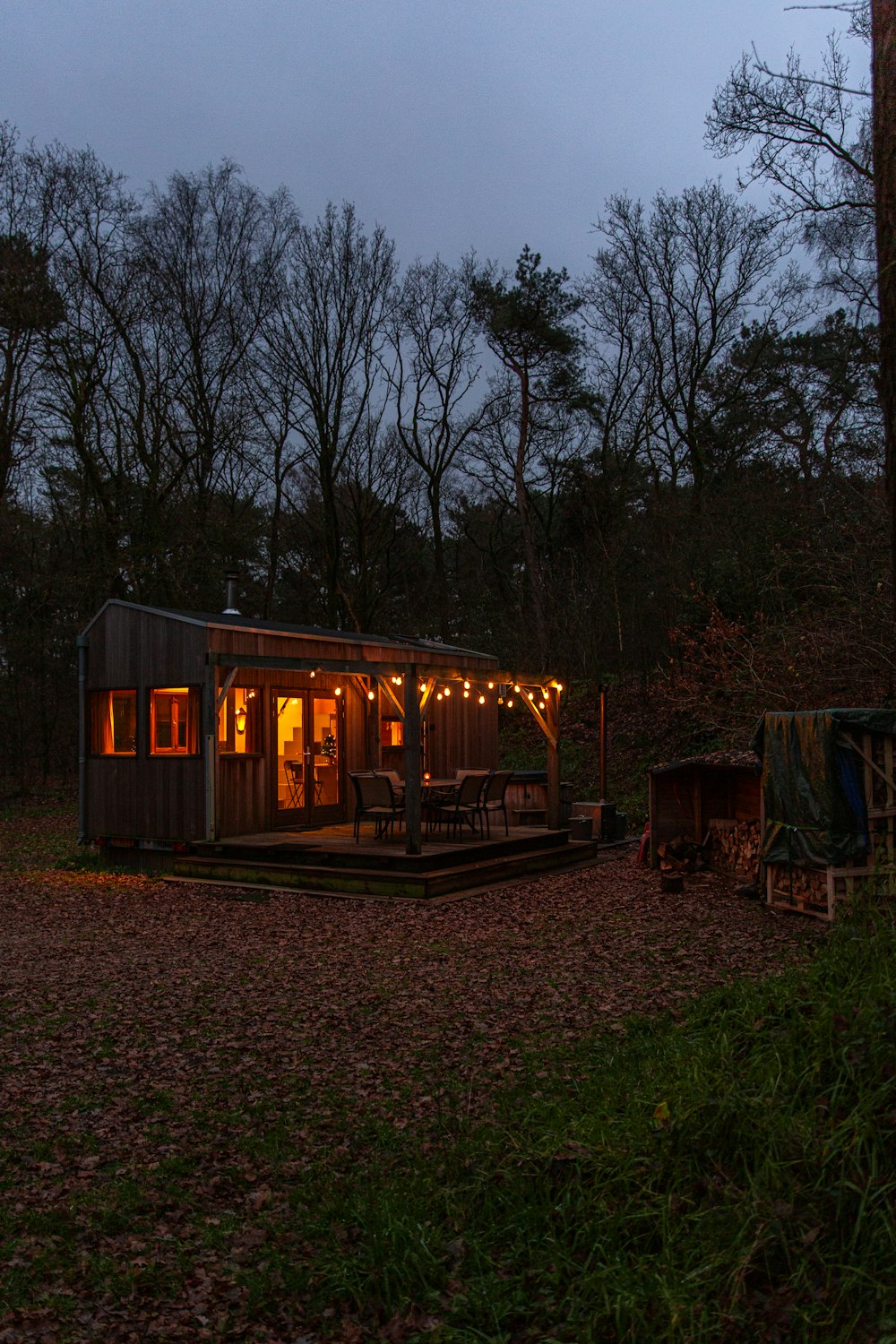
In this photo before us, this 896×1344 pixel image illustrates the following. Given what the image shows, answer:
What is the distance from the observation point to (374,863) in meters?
10.4

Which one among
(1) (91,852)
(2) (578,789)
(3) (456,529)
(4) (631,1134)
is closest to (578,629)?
(2) (578,789)

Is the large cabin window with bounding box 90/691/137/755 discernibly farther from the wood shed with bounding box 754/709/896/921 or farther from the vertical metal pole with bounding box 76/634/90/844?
the wood shed with bounding box 754/709/896/921

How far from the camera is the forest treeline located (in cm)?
1852

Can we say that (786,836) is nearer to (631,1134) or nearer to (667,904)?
(667,904)

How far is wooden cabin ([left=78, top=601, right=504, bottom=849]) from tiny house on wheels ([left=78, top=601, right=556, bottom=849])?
0.02 meters

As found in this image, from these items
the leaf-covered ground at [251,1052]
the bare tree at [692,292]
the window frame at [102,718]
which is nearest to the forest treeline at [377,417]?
the bare tree at [692,292]

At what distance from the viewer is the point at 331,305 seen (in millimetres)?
22859

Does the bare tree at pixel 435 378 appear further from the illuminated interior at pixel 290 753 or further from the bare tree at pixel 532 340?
the illuminated interior at pixel 290 753

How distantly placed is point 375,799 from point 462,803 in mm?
1065

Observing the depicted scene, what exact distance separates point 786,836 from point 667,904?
1.38m

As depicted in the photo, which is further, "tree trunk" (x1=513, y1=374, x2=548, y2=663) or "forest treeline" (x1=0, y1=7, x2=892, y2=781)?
"tree trunk" (x1=513, y1=374, x2=548, y2=663)

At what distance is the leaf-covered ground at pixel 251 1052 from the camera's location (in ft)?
10.2

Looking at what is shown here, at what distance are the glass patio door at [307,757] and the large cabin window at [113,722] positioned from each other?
188 centimetres

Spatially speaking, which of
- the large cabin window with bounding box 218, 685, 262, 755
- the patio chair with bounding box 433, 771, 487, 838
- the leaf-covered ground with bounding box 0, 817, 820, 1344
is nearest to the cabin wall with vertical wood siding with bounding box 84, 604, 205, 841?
the large cabin window with bounding box 218, 685, 262, 755
